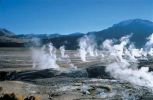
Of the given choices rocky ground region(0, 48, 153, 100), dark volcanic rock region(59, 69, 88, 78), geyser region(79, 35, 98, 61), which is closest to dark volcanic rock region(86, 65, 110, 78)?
rocky ground region(0, 48, 153, 100)

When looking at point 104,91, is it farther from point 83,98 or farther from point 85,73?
point 85,73

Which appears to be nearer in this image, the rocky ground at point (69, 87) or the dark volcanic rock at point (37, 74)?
the rocky ground at point (69, 87)

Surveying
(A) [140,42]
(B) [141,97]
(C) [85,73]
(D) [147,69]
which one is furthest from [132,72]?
(A) [140,42]

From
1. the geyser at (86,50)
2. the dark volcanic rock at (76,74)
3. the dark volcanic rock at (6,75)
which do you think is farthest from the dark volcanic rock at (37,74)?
the geyser at (86,50)

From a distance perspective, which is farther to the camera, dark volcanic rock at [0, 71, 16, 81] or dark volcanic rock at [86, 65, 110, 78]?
dark volcanic rock at [0, 71, 16, 81]

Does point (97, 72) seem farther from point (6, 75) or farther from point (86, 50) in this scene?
point (86, 50)

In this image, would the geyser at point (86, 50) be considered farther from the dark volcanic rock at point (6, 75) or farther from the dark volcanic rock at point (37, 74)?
the dark volcanic rock at point (37, 74)

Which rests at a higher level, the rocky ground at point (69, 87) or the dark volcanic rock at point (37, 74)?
the dark volcanic rock at point (37, 74)

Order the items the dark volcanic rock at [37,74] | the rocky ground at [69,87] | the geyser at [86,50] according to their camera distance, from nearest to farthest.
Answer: the rocky ground at [69,87]
the dark volcanic rock at [37,74]
the geyser at [86,50]

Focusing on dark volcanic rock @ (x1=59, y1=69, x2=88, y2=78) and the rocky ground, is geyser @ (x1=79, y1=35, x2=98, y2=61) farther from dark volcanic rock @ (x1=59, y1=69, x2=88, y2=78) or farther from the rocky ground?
the rocky ground

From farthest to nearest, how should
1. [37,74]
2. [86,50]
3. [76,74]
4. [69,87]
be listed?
[86,50]
[37,74]
[76,74]
[69,87]

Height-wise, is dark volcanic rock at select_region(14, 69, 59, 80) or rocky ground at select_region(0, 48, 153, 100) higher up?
dark volcanic rock at select_region(14, 69, 59, 80)

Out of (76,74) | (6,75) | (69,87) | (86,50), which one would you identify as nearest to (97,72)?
(76,74)
